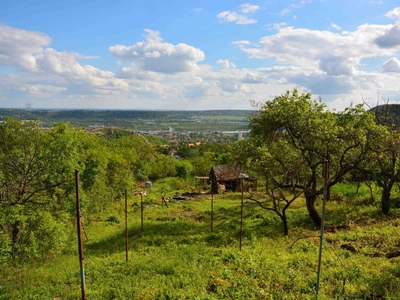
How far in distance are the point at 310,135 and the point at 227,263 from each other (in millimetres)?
7883

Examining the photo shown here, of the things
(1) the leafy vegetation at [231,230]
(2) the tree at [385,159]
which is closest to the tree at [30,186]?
(1) the leafy vegetation at [231,230]

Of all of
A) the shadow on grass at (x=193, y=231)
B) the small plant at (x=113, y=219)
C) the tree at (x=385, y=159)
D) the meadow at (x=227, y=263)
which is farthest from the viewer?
the small plant at (x=113, y=219)

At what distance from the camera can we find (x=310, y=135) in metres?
13.9

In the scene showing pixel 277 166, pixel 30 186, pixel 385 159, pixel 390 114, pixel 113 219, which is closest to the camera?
pixel 30 186

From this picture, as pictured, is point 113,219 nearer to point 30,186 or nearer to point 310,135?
point 30,186

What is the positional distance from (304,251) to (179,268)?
5.07 meters

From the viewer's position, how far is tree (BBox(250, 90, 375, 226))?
44.1 ft

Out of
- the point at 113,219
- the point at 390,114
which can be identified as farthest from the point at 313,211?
the point at 113,219

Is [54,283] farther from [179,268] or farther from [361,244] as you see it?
[361,244]

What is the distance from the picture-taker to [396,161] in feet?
49.4

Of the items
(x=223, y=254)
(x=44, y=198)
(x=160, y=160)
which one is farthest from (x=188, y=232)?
(x=160, y=160)

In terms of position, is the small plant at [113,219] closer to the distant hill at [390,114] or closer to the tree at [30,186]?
the tree at [30,186]

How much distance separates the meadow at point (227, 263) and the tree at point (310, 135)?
2.87 m

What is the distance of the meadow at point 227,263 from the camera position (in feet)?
24.4
